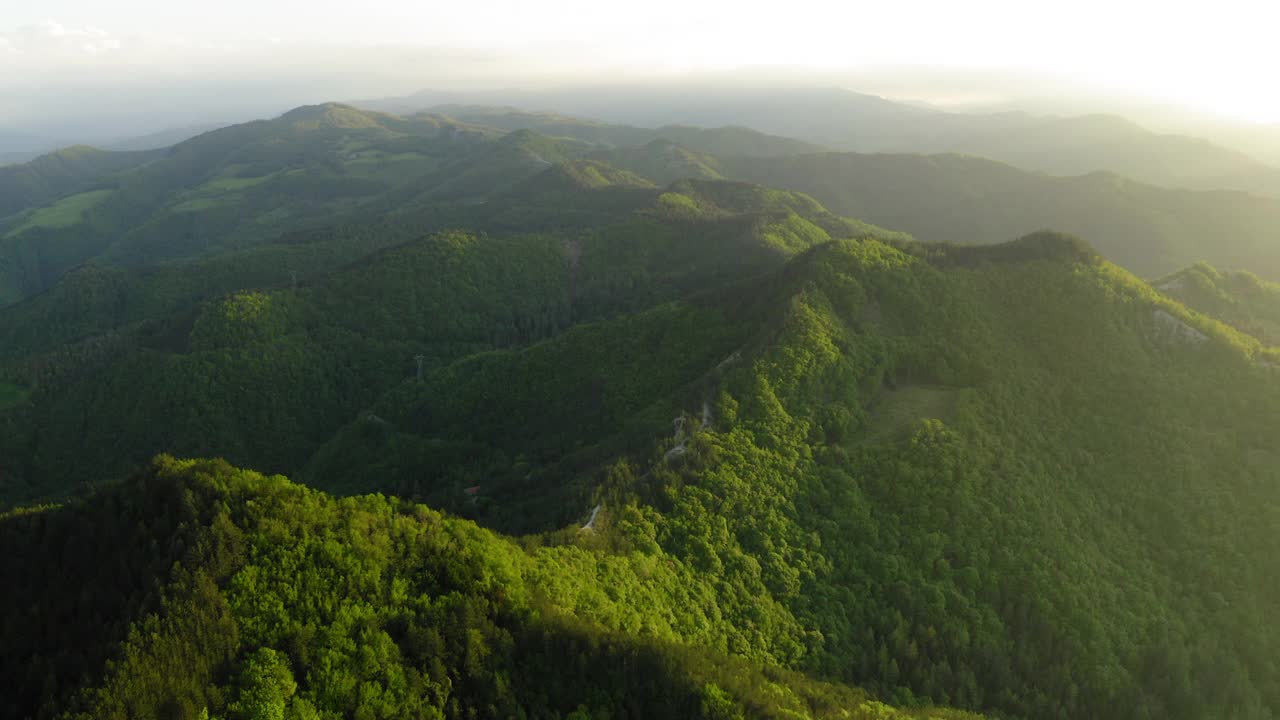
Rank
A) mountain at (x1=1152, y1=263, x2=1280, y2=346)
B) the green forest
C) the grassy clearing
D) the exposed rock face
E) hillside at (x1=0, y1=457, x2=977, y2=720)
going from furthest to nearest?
mountain at (x1=1152, y1=263, x2=1280, y2=346), the exposed rock face, the grassy clearing, the green forest, hillside at (x1=0, y1=457, x2=977, y2=720)

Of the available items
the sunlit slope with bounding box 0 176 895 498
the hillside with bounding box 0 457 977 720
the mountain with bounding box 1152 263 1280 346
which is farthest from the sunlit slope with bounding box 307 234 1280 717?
the sunlit slope with bounding box 0 176 895 498

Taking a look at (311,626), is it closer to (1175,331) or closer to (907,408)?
(907,408)

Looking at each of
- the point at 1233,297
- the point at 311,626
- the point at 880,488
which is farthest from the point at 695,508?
the point at 1233,297

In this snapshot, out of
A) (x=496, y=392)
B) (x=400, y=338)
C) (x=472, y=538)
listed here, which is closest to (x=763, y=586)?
(x=472, y=538)

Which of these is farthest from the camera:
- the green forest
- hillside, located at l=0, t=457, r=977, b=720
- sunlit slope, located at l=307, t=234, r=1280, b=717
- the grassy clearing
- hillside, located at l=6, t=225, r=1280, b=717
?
the grassy clearing

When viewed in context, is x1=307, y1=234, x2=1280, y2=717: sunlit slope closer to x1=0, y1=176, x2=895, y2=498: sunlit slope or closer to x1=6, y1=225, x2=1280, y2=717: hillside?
x1=6, y1=225, x2=1280, y2=717: hillside

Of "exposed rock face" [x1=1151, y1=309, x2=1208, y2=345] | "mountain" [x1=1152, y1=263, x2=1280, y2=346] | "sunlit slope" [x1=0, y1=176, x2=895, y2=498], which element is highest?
"exposed rock face" [x1=1151, y1=309, x2=1208, y2=345]
